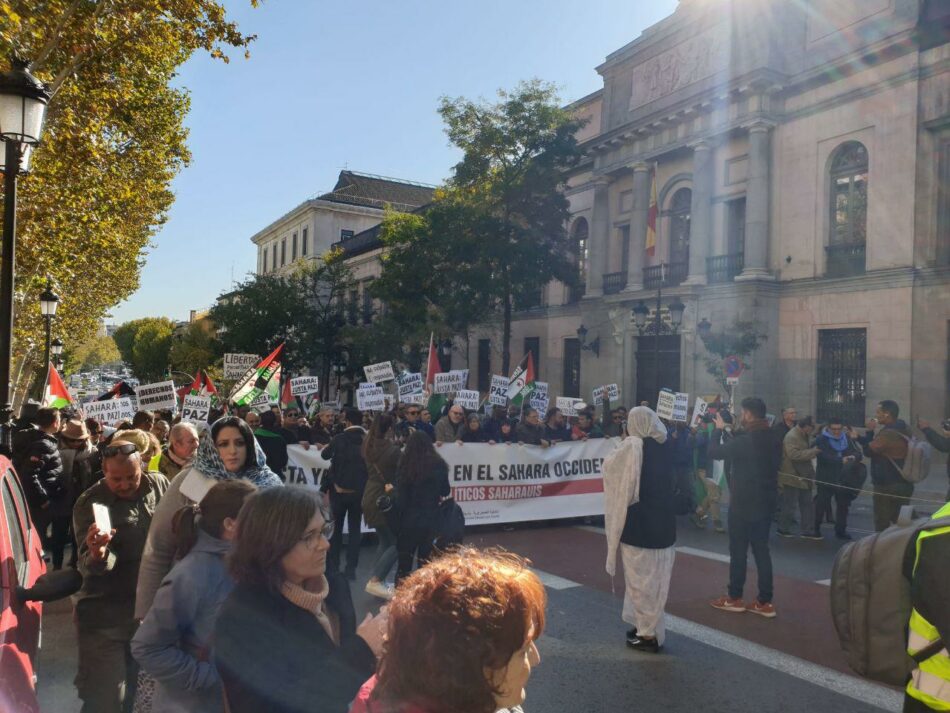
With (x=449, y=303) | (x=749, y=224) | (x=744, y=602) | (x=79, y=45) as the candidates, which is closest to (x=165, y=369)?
(x=449, y=303)

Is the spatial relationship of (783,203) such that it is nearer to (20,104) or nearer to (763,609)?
(763,609)

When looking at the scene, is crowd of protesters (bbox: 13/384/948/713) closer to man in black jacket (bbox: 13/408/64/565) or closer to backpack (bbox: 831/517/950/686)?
man in black jacket (bbox: 13/408/64/565)

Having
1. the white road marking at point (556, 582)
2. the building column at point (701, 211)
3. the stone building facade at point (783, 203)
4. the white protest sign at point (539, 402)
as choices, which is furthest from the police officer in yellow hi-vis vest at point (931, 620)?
the building column at point (701, 211)

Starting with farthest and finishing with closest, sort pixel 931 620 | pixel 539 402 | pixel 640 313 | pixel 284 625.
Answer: pixel 640 313
pixel 539 402
pixel 931 620
pixel 284 625

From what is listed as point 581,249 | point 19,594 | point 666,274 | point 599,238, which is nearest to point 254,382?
point 19,594

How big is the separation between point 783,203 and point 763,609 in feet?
66.0

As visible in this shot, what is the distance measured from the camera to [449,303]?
27359 millimetres

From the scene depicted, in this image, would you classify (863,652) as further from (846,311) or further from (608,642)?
(846,311)

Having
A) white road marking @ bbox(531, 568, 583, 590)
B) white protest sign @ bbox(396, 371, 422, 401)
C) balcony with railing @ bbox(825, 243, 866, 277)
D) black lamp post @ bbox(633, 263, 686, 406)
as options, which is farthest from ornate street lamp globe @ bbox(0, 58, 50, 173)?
balcony with railing @ bbox(825, 243, 866, 277)

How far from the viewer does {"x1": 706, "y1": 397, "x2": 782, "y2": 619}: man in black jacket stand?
21.3 ft

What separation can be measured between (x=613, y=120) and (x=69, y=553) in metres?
26.2

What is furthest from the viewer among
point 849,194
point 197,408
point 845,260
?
point 849,194

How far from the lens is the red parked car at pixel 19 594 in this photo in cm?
278

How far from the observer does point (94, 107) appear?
12.1m
